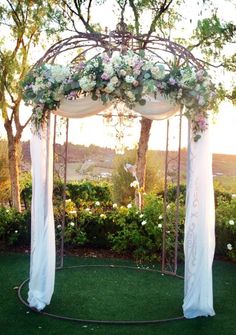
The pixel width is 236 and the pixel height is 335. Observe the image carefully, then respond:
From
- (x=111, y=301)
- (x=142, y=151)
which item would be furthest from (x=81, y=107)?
(x=142, y=151)

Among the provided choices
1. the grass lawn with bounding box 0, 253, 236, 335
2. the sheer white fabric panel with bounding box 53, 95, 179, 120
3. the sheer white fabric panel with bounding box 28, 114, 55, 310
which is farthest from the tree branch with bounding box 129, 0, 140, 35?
the sheer white fabric panel with bounding box 28, 114, 55, 310

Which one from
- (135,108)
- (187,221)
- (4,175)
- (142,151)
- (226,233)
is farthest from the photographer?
(4,175)

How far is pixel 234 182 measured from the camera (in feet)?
41.6

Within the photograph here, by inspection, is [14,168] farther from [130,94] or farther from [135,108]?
[130,94]

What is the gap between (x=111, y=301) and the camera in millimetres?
A: 5477

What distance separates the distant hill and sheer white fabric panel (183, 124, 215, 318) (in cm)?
633

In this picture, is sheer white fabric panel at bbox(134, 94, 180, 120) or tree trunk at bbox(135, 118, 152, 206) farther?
tree trunk at bbox(135, 118, 152, 206)

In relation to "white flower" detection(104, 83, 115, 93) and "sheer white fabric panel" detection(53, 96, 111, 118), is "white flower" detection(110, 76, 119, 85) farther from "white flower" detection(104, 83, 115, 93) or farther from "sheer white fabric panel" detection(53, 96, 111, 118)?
"sheer white fabric panel" detection(53, 96, 111, 118)

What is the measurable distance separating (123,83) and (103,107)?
2.03 feet

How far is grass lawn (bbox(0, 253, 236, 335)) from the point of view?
183 inches

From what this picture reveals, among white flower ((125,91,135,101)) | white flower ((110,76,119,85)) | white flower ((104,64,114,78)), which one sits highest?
white flower ((104,64,114,78))

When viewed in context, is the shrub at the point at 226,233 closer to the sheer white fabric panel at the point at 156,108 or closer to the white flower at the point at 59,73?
the sheer white fabric panel at the point at 156,108

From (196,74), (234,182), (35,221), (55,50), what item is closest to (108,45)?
(55,50)

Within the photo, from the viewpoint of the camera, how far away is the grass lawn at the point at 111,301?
4652 mm
